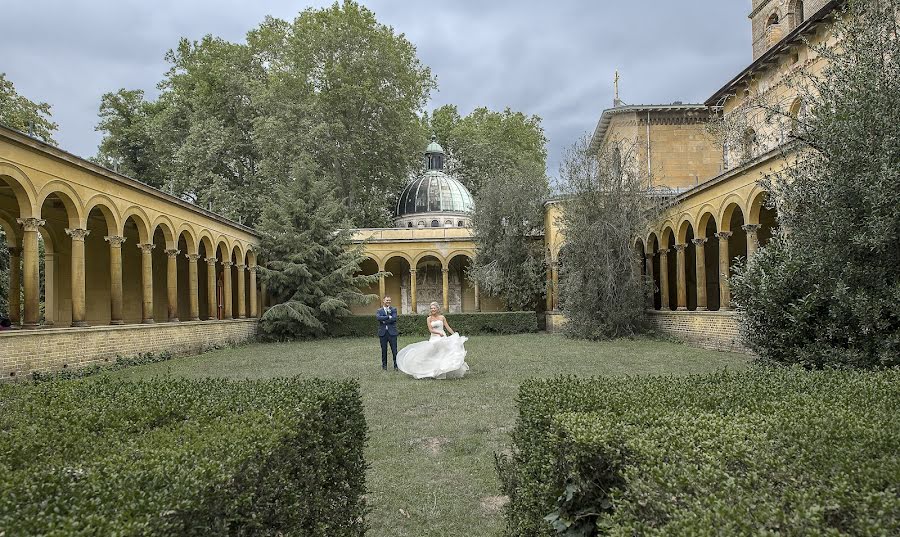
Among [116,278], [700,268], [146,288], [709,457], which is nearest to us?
[709,457]

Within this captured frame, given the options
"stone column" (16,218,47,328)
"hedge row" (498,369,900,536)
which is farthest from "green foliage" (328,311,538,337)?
"hedge row" (498,369,900,536)

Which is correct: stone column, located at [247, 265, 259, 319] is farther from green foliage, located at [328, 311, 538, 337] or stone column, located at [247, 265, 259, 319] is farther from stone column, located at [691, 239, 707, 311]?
stone column, located at [691, 239, 707, 311]

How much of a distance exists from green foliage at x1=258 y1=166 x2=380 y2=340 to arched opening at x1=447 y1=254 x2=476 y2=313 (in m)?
9.84

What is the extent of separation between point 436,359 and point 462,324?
14.9m

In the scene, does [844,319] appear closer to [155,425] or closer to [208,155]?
[155,425]

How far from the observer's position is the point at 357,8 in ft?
110

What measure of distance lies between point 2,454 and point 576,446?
2.83 meters

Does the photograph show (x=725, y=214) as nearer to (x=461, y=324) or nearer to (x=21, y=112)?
(x=461, y=324)

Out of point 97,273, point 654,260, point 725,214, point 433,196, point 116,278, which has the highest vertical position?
point 433,196

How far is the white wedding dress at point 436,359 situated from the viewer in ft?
39.8

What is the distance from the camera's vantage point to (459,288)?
117 ft

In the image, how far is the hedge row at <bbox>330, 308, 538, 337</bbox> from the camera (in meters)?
27.0

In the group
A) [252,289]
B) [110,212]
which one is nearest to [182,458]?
[110,212]

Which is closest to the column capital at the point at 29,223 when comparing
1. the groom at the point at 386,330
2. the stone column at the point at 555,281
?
the groom at the point at 386,330
